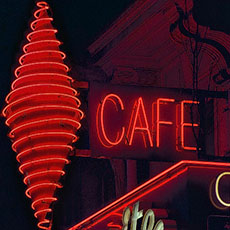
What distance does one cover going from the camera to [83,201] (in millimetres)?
26453

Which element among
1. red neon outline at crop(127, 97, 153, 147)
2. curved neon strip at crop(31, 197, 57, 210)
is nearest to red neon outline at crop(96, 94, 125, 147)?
red neon outline at crop(127, 97, 153, 147)

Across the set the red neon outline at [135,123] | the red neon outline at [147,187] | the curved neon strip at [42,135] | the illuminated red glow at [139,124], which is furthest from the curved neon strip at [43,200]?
the red neon outline at [135,123]

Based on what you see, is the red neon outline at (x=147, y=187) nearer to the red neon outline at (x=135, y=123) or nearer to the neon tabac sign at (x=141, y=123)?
the neon tabac sign at (x=141, y=123)

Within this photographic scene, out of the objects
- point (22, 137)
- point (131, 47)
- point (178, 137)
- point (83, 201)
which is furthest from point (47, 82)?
point (83, 201)

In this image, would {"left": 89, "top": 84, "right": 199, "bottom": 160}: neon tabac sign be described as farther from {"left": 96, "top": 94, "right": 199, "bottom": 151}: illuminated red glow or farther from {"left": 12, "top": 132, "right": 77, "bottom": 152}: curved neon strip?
{"left": 12, "top": 132, "right": 77, "bottom": 152}: curved neon strip

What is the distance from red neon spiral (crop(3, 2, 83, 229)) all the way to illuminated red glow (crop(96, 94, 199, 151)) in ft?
2.31

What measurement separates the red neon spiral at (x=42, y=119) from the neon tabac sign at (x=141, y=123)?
68cm

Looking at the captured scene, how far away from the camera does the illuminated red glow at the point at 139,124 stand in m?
16.2

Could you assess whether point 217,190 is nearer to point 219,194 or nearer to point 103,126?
point 219,194

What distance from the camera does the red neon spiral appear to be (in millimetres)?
15320

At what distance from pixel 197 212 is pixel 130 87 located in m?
3.16

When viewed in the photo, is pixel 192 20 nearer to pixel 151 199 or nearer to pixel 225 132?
pixel 225 132

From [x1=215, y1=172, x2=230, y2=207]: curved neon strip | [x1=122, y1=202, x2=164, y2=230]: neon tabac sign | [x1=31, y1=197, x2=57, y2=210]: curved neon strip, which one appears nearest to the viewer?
[x1=215, y1=172, x2=230, y2=207]: curved neon strip

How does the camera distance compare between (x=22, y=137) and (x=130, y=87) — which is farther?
(x=130, y=87)
